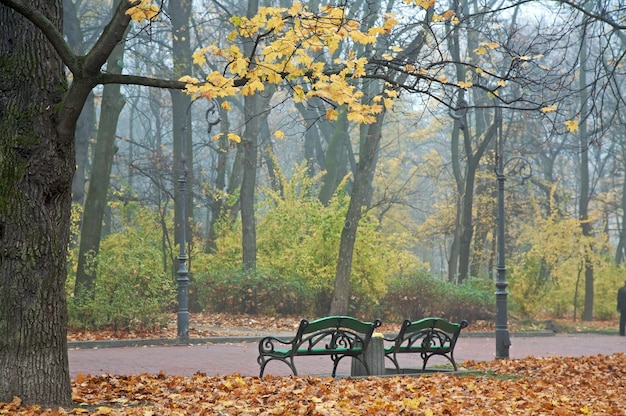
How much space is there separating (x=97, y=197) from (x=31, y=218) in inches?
485

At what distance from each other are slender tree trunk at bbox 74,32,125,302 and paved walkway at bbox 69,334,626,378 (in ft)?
9.95

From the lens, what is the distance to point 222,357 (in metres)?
15.4

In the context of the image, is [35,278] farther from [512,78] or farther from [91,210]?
[91,210]

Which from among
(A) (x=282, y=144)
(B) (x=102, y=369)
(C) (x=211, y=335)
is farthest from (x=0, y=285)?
(A) (x=282, y=144)

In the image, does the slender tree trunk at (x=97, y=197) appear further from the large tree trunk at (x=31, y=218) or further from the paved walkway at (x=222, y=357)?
the large tree trunk at (x=31, y=218)

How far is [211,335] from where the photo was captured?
19.7m

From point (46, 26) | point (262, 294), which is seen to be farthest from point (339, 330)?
point (262, 294)

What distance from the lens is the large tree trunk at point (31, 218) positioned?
8.20 m

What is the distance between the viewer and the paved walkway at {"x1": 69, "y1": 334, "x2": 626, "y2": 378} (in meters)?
13.1

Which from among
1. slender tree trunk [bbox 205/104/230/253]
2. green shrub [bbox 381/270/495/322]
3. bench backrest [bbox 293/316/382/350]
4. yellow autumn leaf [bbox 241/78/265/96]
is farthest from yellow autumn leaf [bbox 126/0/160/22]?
slender tree trunk [bbox 205/104/230/253]

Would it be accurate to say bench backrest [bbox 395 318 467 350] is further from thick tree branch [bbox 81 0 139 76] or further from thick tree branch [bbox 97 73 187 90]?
thick tree branch [bbox 81 0 139 76]

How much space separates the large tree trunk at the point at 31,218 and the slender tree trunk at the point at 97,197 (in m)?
10.2

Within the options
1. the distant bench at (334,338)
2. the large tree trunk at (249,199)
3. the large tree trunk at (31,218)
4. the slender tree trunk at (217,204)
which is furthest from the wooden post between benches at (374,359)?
the slender tree trunk at (217,204)

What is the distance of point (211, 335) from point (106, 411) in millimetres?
11930
